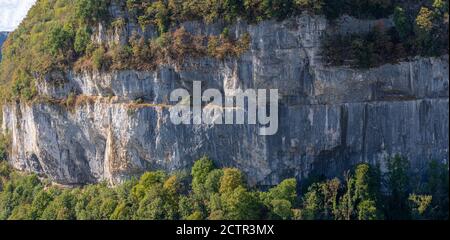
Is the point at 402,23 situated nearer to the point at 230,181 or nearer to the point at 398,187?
the point at 398,187

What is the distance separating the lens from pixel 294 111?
48.3m

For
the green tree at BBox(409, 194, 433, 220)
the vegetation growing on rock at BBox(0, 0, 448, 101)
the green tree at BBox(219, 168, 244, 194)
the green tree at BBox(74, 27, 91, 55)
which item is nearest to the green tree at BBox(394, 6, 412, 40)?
the vegetation growing on rock at BBox(0, 0, 448, 101)

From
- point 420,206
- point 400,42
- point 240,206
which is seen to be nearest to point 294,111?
point 240,206

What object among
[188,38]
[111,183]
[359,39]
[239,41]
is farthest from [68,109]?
[359,39]

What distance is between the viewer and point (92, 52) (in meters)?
54.3

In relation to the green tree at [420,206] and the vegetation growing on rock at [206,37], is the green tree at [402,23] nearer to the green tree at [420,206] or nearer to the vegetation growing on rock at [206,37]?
the vegetation growing on rock at [206,37]

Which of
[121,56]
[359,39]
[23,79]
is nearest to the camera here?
[359,39]

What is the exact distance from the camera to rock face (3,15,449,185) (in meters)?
47.7

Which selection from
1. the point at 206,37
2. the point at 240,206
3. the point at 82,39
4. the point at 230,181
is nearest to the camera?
the point at 240,206

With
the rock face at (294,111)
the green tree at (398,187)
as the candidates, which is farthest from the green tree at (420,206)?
the rock face at (294,111)

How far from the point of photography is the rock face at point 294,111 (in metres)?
47.7
